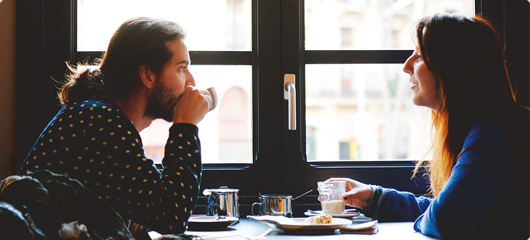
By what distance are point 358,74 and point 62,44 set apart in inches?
51.0

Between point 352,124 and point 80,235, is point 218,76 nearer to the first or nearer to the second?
point 352,124

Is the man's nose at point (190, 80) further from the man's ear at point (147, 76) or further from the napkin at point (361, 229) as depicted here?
the napkin at point (361, 229)

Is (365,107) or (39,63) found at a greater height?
(39,63)

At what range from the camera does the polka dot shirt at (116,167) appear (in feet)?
4.59

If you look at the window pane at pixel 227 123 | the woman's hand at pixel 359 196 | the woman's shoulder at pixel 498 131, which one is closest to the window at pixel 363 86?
the window pane at pixel 227 123

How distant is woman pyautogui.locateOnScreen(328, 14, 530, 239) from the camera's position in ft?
5.05

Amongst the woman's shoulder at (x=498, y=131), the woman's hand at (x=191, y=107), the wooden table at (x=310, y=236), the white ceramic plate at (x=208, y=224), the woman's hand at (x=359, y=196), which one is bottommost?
the wooden table at (x=310, y=236)

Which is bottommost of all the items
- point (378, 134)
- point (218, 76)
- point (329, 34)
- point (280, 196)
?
point (280, 196)

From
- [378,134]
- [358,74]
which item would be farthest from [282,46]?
[378,134]

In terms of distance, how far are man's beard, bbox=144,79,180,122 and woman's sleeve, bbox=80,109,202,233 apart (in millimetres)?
290

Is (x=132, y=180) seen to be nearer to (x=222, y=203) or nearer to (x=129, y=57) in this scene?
(x=129, y=57)

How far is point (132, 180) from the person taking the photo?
1403mm

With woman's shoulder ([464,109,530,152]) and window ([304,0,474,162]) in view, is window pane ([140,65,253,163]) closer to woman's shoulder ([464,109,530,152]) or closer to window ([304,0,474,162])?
window ([304,0,474,162])

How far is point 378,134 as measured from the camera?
249cm
